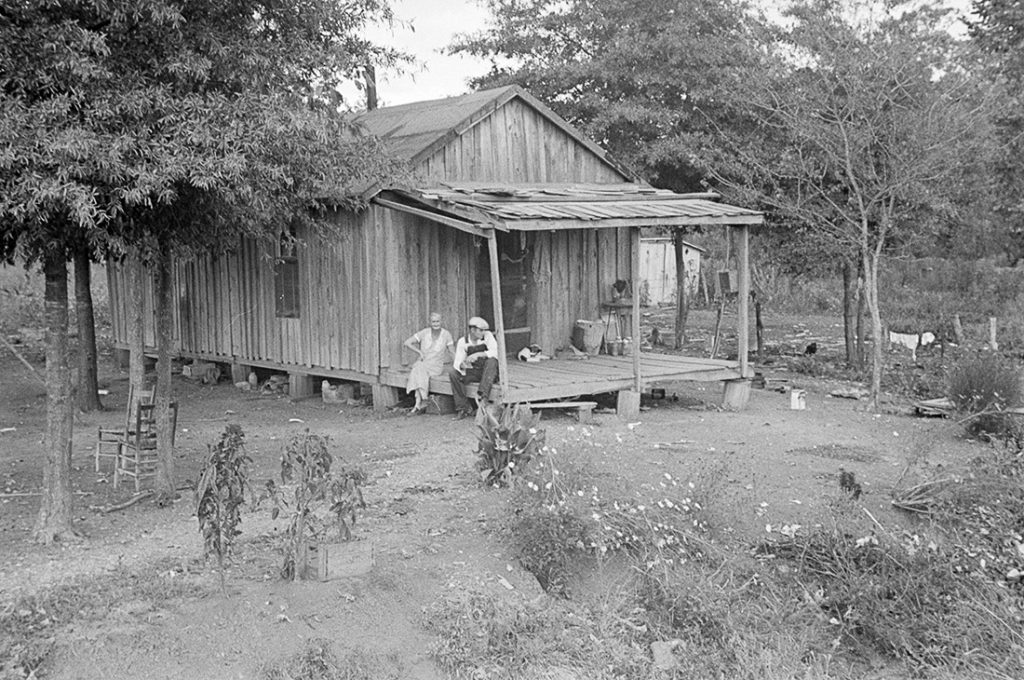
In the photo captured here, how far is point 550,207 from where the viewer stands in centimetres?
1274

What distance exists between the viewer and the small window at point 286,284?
15.1m

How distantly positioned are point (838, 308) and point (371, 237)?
17.5m

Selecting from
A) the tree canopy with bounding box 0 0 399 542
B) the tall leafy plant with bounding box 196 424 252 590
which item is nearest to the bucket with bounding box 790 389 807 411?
the tree canopy with bounding box 0 0 399 542

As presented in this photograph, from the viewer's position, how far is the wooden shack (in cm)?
1311

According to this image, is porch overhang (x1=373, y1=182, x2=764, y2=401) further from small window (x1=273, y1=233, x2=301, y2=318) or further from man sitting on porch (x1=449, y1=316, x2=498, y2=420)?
small window (x1=273, y1=233, x2=301, y2=318)

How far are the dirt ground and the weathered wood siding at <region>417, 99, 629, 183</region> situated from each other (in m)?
3.40

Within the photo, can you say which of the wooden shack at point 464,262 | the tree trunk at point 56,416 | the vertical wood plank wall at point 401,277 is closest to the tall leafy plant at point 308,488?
the tree trunk at point 56,416

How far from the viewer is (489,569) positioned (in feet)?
24.1

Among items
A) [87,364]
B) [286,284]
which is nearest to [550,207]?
[286,284]

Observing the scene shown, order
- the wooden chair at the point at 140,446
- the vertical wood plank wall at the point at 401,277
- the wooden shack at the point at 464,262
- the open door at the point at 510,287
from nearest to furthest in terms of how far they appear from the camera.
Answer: the wooden chair at the point at 140,446
the wooden shack at the point at 464,262
the vertical wood plank wall at the point at 401,277
the open door at the point at 510,287

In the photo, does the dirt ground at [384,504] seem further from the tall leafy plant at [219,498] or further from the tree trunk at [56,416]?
the tall leafy plant at [219,498]

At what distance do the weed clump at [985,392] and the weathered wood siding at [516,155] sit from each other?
6051mm

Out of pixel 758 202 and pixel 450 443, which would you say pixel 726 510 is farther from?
pixel 758 202

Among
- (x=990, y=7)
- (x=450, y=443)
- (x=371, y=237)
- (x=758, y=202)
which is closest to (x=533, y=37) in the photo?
(x=758, y=202)
